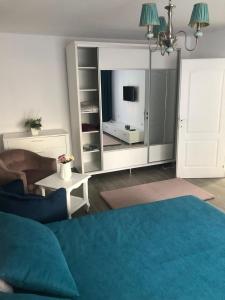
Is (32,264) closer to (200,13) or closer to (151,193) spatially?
(200,13)

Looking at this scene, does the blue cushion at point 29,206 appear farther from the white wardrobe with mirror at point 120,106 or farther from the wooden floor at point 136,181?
the white wardrobe with mirror at point 120,106

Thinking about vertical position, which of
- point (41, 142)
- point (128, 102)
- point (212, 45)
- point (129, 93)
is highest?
point (212, 45)

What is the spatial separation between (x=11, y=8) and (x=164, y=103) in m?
3.02

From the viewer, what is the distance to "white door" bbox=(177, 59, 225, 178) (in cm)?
420

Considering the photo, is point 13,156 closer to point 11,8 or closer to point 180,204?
point 11,8

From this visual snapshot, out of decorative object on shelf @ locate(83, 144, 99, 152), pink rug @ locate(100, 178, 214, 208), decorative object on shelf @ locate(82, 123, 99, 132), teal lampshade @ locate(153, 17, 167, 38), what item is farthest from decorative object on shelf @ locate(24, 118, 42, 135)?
teal lampshade @ locate(153, 17, 167, 38)

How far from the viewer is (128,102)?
464 cm

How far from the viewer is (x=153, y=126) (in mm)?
4879

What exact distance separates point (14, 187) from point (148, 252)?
164 cm

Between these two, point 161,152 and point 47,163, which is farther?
point 161,152

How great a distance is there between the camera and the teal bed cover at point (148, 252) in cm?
145

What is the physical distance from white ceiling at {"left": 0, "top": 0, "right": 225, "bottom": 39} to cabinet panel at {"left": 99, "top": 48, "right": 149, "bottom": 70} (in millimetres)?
297

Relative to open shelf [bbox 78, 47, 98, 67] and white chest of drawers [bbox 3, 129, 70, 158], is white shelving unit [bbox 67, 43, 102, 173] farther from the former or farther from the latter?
white chest of drawers [bbox 3, 129, 70, 158]

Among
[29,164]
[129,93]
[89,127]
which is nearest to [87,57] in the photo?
[129,93]
